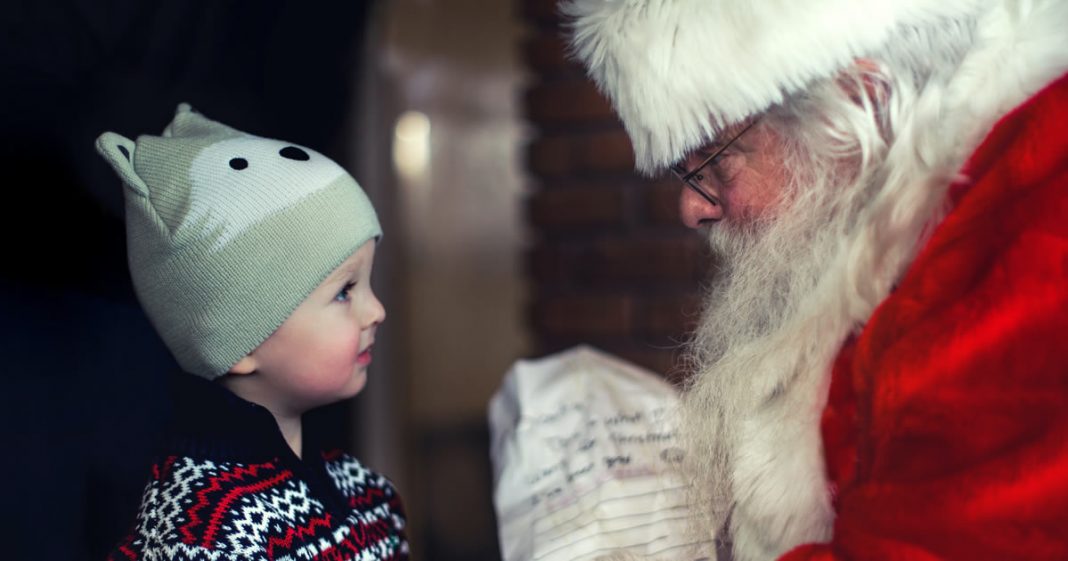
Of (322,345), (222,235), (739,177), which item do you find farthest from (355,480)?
(739,177)

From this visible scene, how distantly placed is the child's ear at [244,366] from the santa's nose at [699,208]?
495 millimetres

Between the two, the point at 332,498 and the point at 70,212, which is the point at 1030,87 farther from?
the point at 70,212

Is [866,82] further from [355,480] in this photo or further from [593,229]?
[593,229]

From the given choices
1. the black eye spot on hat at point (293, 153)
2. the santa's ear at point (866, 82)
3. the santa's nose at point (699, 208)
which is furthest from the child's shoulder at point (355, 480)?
the santa's ear at point (866, 82)

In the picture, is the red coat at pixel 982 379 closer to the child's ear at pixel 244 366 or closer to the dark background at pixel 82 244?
the child's ear at pixel 244 366

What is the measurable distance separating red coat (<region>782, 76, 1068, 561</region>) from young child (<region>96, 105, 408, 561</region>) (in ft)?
1.74

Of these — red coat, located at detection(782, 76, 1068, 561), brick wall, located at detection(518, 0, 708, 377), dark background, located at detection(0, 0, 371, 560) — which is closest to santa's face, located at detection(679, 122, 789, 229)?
red coat, located at detection(782, 76, 1068, 561)

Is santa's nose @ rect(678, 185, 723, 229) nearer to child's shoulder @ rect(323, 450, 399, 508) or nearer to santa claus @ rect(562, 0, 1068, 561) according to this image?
santa claus @ rect(562, 0, 1068, 561)

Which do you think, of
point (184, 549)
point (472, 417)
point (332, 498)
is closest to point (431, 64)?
point (472, 417)

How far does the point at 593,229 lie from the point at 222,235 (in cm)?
108

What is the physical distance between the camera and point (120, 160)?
2.97 ft

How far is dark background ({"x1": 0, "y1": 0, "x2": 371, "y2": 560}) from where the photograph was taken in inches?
35.1

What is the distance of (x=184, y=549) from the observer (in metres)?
0.82

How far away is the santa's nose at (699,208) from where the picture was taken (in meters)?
0.95
